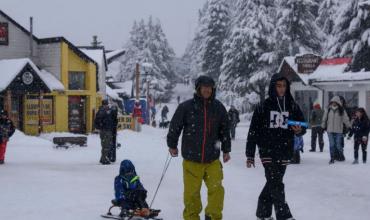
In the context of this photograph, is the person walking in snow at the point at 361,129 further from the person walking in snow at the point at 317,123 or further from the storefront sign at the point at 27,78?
the storefront sign at the point at 27,78

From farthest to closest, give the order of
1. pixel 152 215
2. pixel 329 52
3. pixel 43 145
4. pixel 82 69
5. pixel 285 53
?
1. pixel 285 53
2. pixel 329 52
3. pixel 82 69
4. pixel 43 145
5. pixel 152 215

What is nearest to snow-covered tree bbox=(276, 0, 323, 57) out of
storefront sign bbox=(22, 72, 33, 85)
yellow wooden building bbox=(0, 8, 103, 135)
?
yellow wooden building bbox=(0, 8, 103, 135)

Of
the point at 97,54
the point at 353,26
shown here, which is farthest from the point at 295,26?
the point at 353,26

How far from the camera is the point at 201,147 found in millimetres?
7219

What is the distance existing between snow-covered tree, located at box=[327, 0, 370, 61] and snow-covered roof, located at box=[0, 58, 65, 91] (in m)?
15.2

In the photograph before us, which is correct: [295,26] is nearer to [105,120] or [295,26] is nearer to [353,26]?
[353,26]

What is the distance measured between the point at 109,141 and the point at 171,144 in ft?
29.4

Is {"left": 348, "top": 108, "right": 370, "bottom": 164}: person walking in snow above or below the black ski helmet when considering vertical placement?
below

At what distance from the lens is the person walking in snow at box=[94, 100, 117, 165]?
1596 centimetres

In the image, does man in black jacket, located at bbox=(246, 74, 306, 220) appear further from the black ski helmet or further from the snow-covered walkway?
the snow-covered walkway

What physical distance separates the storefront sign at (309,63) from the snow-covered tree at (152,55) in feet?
125

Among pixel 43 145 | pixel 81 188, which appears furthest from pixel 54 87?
pixel 81 188

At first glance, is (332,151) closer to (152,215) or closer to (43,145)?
(152,215)

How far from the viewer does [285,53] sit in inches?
1841
